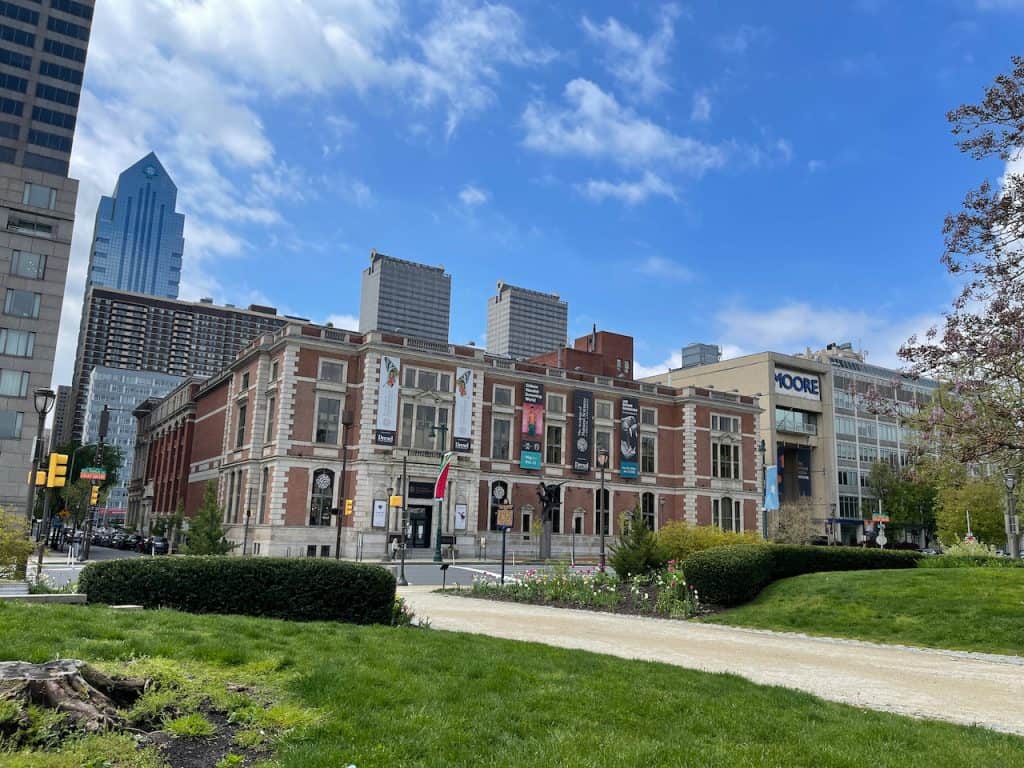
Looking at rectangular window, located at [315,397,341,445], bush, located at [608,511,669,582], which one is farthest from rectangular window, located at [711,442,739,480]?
bush, located at [608,511,669,582]

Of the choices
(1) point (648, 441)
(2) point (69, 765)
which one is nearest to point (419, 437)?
(1) point (648, 441)

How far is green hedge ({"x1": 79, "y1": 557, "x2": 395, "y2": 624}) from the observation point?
43.9 ft

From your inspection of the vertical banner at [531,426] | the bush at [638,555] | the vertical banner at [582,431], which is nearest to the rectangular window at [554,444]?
the vertical banner at [582,431]

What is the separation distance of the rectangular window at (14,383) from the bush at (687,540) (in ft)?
178

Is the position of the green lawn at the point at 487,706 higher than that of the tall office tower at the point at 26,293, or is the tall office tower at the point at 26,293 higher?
the tall office tower at the point at 26,293

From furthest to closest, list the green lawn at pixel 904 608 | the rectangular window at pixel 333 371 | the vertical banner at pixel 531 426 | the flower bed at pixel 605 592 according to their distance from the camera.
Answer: the vertical banner at pixel 531 426 → the rectangular window at pixel 333 371 → the flower bed at pixel 605 592 → the green lawn at pixel 904 608

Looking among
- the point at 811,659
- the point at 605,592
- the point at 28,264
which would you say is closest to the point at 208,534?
the point at 605,592

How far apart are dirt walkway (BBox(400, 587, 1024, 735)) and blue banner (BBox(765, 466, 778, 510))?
160ft

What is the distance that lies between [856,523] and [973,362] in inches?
3746

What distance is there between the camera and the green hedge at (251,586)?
43.9 ft

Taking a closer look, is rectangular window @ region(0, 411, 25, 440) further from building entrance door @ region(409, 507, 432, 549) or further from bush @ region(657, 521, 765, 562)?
bush @ region(657, 521, 765, 562)

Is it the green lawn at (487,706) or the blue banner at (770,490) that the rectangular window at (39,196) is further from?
the blue banner at (770,490)

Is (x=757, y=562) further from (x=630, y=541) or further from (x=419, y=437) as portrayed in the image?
(x=419, y=437)

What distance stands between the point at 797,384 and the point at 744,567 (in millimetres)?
84955
